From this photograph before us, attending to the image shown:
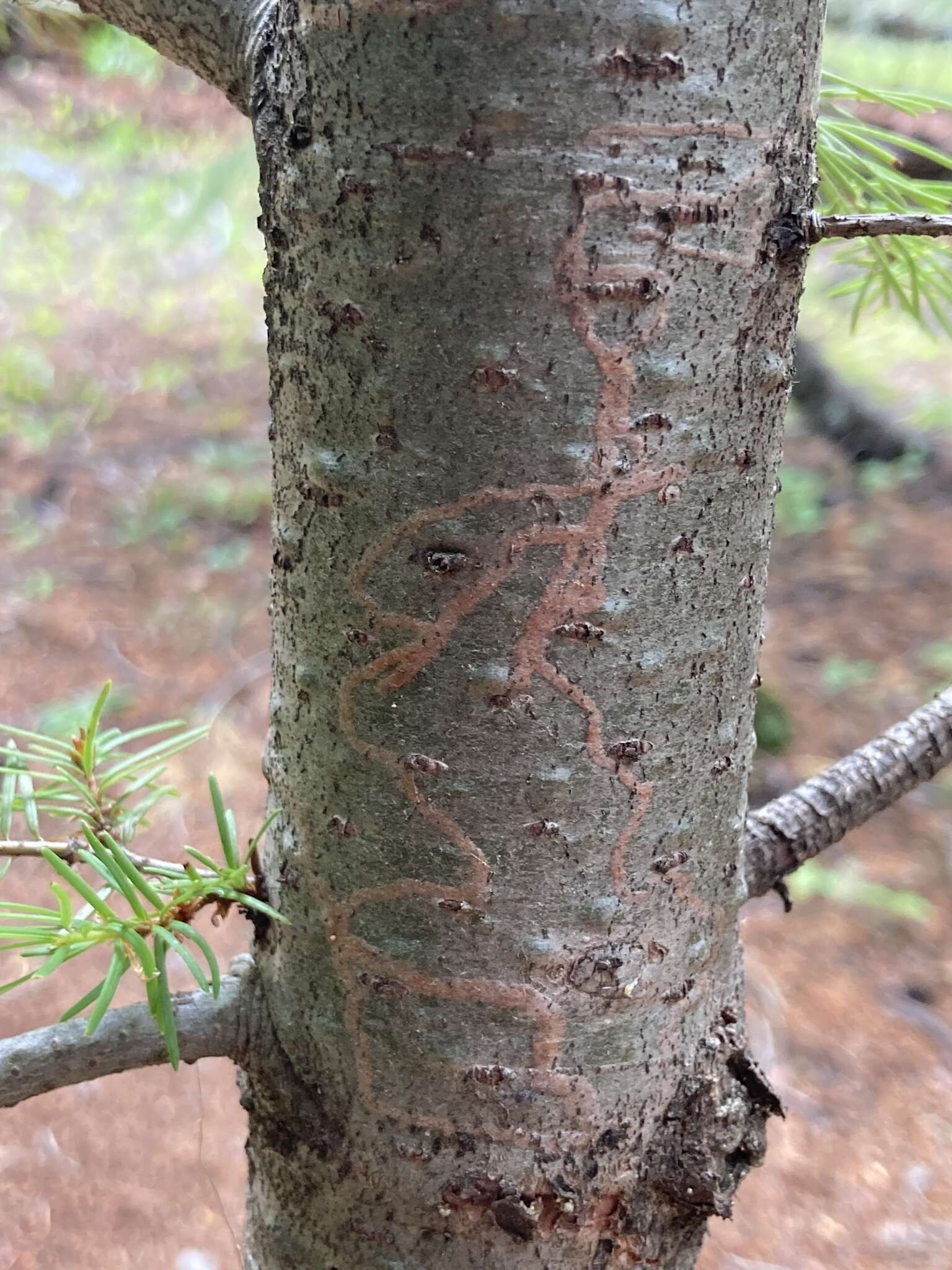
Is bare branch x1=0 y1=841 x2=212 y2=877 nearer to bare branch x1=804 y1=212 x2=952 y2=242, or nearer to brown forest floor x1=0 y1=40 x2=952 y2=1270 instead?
bare branch x1=804 y1=212 x2=952 y2=242

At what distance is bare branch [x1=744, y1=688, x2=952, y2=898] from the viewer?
599 millimetres

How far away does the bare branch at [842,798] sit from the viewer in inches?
23.6

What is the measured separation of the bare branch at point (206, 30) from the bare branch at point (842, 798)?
0.49 meters

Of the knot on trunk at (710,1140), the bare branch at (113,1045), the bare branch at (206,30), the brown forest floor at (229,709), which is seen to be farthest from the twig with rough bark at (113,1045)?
the brown forest floor at (229,709)

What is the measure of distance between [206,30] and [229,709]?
2092 millimetres

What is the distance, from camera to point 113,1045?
504 mm

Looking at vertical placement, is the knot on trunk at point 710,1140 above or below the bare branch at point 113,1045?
below

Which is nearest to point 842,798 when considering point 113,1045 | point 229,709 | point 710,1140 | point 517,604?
point 710,1140

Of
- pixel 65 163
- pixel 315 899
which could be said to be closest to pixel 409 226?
pixel 315 899

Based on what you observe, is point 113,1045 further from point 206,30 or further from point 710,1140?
point 206,30

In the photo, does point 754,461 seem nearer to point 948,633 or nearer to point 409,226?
point 409,226

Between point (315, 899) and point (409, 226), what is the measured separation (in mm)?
316

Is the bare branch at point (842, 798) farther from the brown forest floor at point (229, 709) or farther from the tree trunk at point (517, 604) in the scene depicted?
the brown forest floor at point (229, 709)

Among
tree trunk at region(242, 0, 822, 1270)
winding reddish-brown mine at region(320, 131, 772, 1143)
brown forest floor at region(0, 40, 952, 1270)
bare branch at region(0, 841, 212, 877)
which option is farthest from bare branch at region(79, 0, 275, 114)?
brown forest floor at region(0, 40, 952, 1270)
